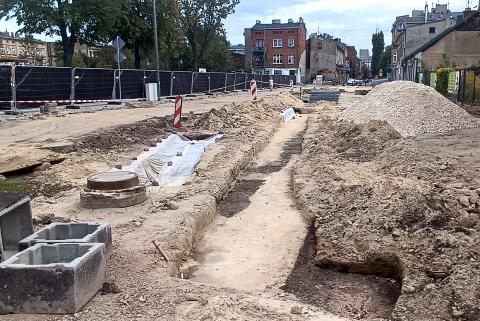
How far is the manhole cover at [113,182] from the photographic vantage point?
7.79 meters

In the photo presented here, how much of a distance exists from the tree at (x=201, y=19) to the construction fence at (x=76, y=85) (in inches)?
958

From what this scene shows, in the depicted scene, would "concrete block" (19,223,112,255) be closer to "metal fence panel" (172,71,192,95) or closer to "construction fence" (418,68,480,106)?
"construction fence" (418,68,480,106)

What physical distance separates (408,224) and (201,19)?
54.4 metres

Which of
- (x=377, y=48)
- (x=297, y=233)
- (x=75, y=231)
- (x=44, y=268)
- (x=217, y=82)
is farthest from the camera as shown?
(x=377, y=48)

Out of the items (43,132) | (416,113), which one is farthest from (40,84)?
(416,113)

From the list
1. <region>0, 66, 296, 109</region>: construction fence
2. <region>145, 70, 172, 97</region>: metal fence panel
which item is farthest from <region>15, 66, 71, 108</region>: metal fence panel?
<region>145, 70, 172, 97</region>: metal fence panel

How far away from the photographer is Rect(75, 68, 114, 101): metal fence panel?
22.1 metres

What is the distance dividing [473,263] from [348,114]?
13.8 m

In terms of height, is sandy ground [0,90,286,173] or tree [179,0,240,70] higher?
tree [179,0,240,70]

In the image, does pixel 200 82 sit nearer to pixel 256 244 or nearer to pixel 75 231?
pixel 256 244

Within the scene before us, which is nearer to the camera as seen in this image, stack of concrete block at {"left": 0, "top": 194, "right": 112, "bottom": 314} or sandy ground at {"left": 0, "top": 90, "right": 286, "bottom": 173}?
stack of concrete block at {"left": 0, "top": 194, "right": 112, "bottom": 314}

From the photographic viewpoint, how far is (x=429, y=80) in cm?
3406

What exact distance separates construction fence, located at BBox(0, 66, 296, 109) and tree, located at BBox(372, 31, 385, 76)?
102 metres

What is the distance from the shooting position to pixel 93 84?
23.2m
